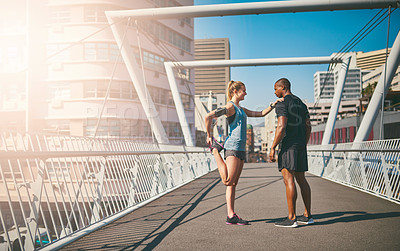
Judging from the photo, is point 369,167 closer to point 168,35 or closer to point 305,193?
point 305,193

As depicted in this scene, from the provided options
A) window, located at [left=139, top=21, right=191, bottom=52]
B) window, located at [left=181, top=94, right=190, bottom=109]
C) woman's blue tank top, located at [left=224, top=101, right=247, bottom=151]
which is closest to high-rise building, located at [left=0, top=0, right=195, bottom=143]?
window, located at [left=139, top=21, right=191, bottom=52]

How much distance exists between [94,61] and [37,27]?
6.76 meters

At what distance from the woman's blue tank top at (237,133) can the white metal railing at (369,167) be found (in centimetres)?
392

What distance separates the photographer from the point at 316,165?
18.1 meters

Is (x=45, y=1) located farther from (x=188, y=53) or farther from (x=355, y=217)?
(x=355, y=217)

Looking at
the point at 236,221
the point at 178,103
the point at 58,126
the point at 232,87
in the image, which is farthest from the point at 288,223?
the point at 58,126

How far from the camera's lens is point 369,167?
9.62m

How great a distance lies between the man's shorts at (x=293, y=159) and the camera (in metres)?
4.95

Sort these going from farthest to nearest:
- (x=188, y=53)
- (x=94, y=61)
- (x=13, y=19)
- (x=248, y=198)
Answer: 1. (x=188, y=53)
2. (x=13, y=19)
3. (x=94, y=61)
4. (x=248, y=198)

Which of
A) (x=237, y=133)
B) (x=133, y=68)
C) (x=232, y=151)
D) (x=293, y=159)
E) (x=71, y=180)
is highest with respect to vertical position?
(x=133, y=68)

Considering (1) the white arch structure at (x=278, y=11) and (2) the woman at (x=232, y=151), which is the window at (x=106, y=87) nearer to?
(1) the white arch structure at (x=278, y=11)

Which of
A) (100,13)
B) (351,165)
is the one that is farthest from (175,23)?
(351,165)

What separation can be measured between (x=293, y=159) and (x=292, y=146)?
201 mm

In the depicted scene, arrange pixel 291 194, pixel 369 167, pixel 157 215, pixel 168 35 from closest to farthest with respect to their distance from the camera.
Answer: pixel 291 194 → pixel 157 215 → pixel 369 167 → pixel 168 35
